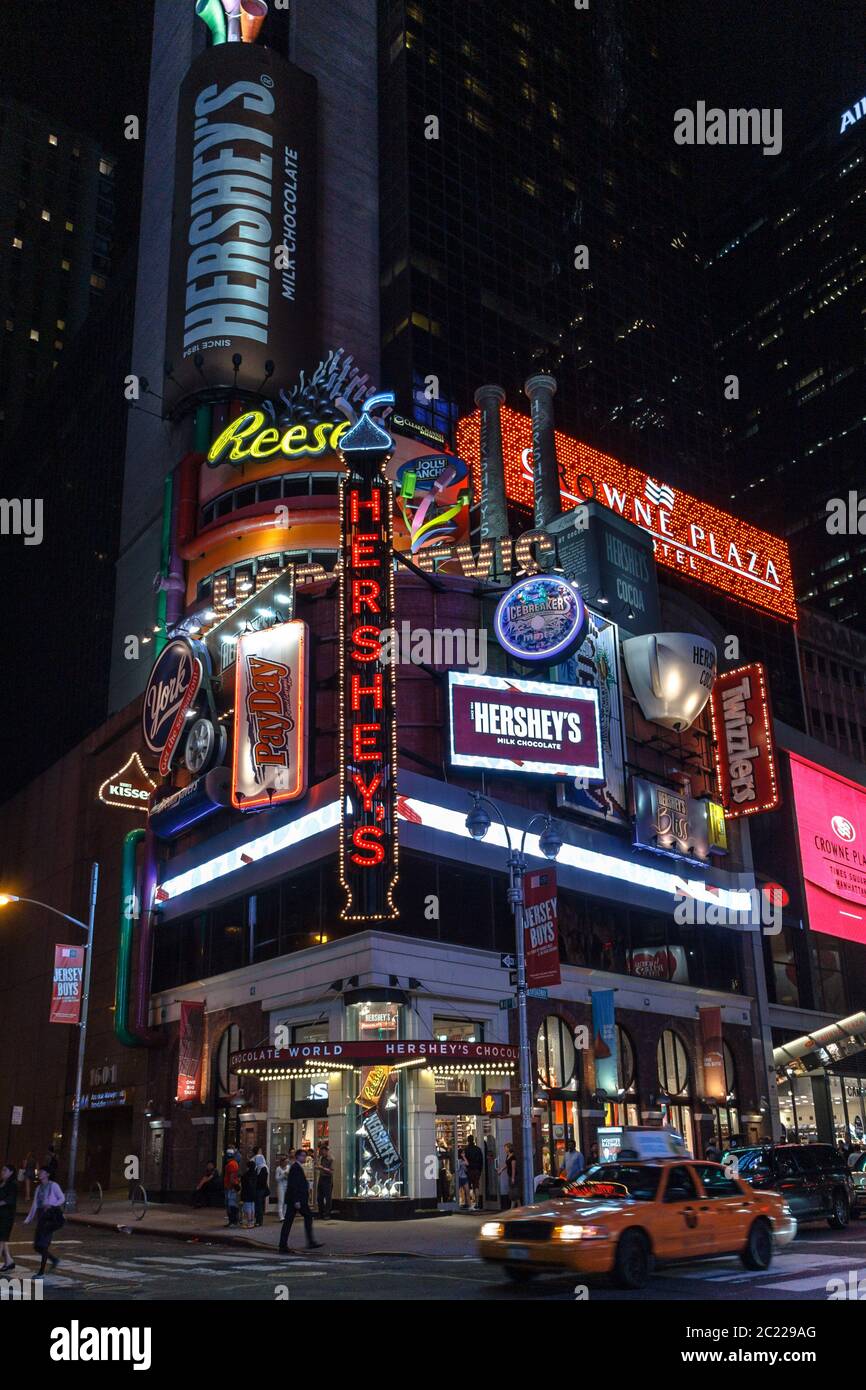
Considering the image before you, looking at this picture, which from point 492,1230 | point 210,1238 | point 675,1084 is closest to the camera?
point 492,1230

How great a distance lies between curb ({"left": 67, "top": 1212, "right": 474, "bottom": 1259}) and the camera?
2228 cm

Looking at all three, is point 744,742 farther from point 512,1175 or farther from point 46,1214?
point 46,1214

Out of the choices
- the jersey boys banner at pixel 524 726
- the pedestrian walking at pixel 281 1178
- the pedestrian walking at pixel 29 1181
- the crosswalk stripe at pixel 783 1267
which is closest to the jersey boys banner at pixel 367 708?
the jersey boys banner at pixel 524 726

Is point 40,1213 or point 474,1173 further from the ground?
point 40,1213

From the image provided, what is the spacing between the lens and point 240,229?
63562 millimetres

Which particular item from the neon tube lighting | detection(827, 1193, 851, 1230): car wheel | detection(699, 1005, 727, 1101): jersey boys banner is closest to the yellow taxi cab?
detection(827, 1193, 851, 1230): car wheel

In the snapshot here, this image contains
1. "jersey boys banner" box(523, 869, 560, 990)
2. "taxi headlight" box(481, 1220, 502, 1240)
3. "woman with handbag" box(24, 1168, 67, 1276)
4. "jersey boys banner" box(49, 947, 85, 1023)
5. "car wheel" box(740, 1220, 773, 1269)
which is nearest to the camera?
"taxi headlight" box(481, 1220, 502, 1240)

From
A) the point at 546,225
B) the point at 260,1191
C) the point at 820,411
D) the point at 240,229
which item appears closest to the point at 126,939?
the point at 260,1191

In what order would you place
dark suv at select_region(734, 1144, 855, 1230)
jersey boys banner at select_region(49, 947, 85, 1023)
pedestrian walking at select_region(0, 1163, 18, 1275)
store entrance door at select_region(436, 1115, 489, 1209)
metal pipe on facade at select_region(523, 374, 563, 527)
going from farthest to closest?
metal pipe on facade at select_region(523, 374, 563, 527) < jersey boys banner at select_region(49, 947, 85, 1023) < store entrance door at select_region(436, 1115, 489, 1209) < dark suv at select_region(734, 1144, 855, 1230) < pedestrian walking at select_region(0, 1163, 18, 1275)

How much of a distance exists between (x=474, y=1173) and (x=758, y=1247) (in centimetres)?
1615

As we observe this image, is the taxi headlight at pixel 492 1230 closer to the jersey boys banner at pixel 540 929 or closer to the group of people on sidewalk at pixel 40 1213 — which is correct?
the group of people on sidewalk at pixel 40 1213

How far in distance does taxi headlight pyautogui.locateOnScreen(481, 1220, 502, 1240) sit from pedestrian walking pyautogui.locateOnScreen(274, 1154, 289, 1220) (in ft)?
50.1

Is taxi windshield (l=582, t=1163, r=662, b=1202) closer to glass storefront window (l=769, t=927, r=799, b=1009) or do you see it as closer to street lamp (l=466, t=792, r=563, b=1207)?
street lamp (l=466, t=792, r=563, b=1207)
